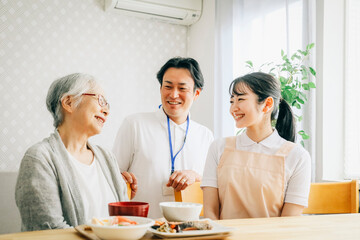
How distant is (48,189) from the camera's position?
Answer: 4.55 feet

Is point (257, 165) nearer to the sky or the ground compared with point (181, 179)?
nearer to the sky

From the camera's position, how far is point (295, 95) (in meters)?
2.79

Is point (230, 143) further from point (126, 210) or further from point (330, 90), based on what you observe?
point (330, 90)

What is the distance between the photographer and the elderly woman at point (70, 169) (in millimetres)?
1362

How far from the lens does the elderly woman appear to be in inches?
53.6

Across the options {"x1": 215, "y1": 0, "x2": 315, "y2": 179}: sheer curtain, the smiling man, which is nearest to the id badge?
the smiling man

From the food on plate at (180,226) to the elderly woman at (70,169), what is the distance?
523 mm

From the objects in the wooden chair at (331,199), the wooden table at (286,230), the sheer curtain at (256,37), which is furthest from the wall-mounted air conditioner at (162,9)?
the wooden table at (286,230)

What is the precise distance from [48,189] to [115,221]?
1.79 ft

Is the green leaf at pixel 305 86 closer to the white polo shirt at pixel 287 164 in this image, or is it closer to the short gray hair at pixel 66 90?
the white polo shirt at pixel 287 164

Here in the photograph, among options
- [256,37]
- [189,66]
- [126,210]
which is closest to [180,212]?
[126,210]

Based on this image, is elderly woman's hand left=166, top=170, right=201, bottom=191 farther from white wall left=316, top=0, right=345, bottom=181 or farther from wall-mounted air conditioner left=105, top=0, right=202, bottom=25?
wall-mounted air conditioner left=105, top=0, right=202, bottom=25

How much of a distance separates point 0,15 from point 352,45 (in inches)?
131

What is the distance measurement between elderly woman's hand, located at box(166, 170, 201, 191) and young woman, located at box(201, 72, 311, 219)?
38 centimetres
